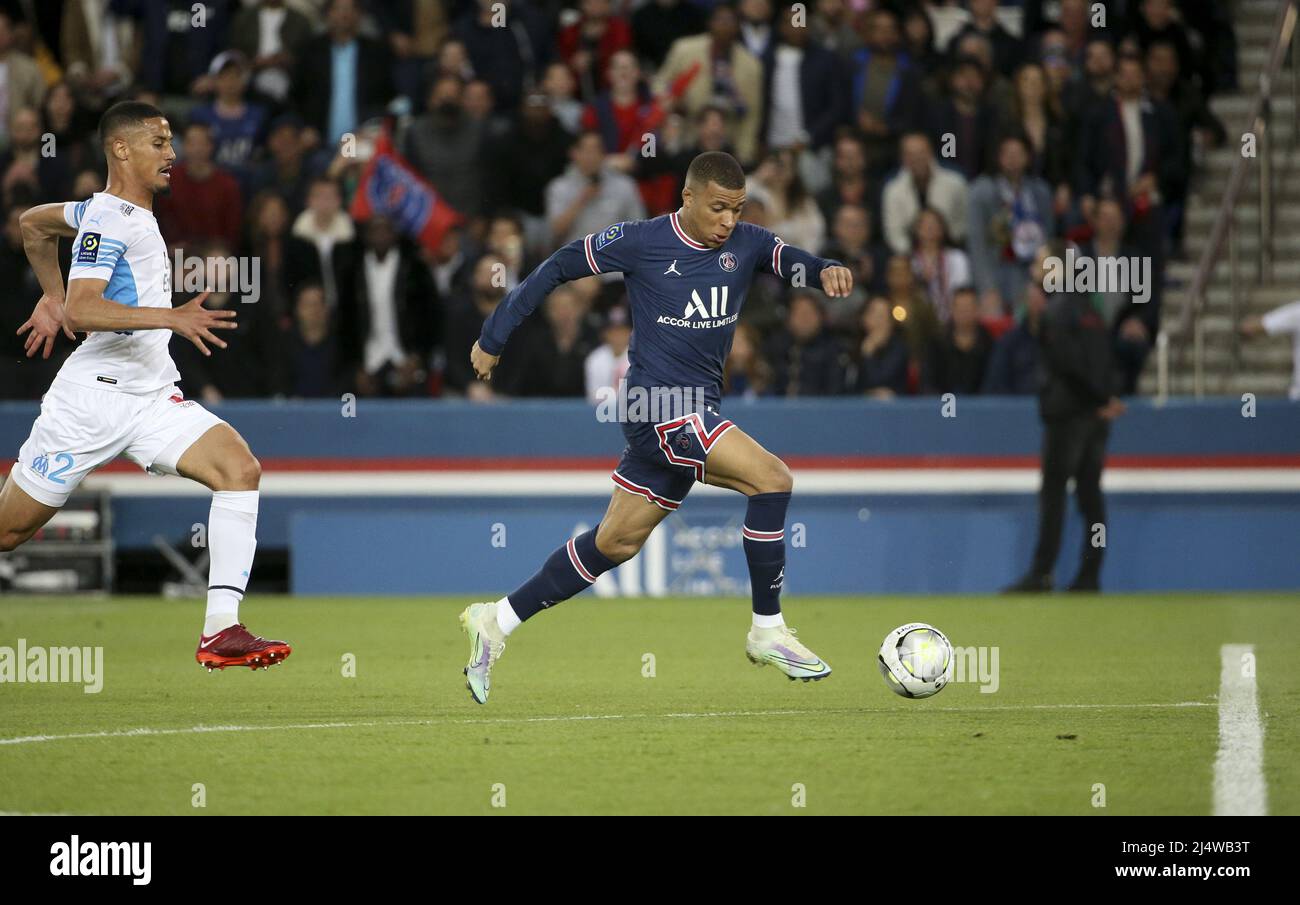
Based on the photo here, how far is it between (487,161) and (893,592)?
480cm

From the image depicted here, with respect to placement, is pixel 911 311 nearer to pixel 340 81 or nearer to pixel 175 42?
pixel 340 81

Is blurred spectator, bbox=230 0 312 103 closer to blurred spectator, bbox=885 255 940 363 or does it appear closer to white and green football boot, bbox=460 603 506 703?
blurred spectator, bbox=885 255 940 363

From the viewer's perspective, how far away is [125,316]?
7402 millimetres

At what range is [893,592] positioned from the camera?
46.2 ft

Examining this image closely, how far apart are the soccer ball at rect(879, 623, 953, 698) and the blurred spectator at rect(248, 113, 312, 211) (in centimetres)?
868

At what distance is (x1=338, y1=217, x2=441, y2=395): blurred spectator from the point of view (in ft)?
48.7

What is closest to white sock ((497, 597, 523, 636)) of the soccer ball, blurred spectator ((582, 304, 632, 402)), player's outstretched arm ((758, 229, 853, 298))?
the soccer ball

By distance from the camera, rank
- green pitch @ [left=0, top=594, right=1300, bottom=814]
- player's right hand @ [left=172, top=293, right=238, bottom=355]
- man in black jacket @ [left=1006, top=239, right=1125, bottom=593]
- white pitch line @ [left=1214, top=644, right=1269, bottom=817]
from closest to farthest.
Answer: white pitch line @ [left=1214, top=644, right=1269, bottom=817]
green pitch @ [left=0, top=594, right=1300, bottom=814]
player's right hand @ [left=172, top=293, right=238, bottom=355]
man in black jacket @ [left=1006, top=239, right=1125, bottom=593]

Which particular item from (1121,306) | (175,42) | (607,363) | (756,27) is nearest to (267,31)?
(175,42)

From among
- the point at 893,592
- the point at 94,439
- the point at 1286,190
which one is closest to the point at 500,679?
the point at 94,439

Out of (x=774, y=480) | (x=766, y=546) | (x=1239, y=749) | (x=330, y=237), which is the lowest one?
(x=1239, y=749)

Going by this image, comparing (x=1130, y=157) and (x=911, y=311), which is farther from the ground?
(x=1130, y=157)

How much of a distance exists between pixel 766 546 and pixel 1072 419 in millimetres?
6342
